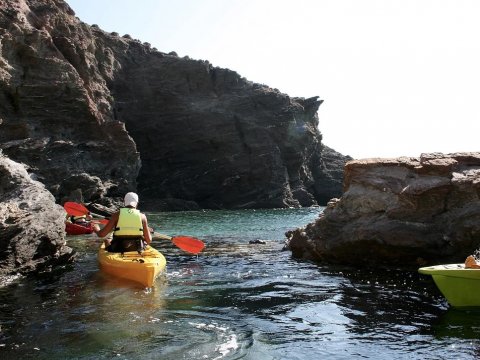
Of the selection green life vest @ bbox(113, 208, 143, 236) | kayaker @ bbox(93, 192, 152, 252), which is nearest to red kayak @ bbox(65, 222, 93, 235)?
kayaker @ bbox(93, 192, 152, 252)

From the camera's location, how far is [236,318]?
23.7ft

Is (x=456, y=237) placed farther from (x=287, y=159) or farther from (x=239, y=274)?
(x=287, y=159)

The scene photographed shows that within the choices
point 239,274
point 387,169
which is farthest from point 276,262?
point 387,169

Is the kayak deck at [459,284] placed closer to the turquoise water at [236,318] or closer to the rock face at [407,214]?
the turquoise water at [236,318]

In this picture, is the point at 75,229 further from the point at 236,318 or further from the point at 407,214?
the point at 236,318

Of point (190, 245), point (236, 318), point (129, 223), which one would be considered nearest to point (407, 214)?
point (190, 245)

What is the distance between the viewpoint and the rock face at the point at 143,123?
4347cm

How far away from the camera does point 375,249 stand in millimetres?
11797

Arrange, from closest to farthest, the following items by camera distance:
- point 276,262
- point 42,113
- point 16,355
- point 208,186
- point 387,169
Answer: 1. point 16,355
2. point 387,169
3. point 276,262
4. point 42,113
5. point 208,186

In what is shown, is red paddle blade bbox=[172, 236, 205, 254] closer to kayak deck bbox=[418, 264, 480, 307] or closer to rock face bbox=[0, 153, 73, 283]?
rock face bbox=[0, 153, 73, 283]

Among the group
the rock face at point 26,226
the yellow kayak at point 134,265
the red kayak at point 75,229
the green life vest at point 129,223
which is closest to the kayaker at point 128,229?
the green life vest at point 129,223

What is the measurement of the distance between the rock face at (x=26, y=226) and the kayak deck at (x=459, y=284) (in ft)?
24.3

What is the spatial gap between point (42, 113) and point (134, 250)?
38508 mm

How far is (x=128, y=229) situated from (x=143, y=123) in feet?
192
